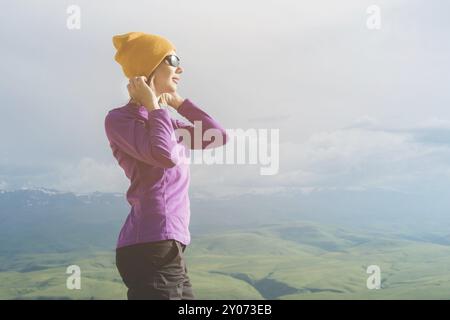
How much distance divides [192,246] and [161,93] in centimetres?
171

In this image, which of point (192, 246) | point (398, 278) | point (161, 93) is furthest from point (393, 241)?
point (161, 93)

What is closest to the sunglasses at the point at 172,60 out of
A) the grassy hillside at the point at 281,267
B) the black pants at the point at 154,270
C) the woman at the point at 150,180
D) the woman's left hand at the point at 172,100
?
the woman at the point at 150,180

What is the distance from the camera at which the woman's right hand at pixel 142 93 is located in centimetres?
129

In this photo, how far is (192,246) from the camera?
300 centimetres

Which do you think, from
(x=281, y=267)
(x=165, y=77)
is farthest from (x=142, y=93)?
(x=281, y=267)

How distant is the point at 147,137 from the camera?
4.03 feet

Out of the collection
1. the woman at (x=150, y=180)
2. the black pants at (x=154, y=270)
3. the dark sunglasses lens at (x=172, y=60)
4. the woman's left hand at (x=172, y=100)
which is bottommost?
the black pants at (x=154, y=270)

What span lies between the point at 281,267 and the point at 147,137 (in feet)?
6.06

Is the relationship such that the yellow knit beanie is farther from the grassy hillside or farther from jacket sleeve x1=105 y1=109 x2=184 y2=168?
the grassy hillside

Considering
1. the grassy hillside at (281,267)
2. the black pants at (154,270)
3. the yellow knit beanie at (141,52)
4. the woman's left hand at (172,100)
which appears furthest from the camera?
the grassy hillside at (281,267)

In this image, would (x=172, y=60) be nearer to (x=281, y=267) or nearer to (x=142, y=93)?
(x=142, y=93)

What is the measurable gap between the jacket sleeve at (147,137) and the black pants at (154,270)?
17 cm

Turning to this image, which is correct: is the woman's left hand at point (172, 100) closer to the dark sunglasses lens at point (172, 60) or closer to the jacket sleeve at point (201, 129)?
the jacket sleeve at point (201, 129)

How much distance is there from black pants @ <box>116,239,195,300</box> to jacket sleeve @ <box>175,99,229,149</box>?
12.8 inches
